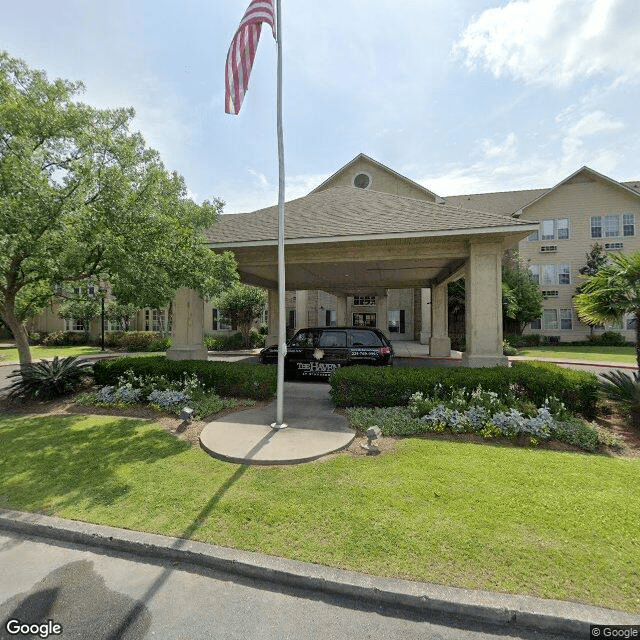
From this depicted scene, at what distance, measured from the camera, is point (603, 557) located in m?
2.95

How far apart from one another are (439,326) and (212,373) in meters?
13.2

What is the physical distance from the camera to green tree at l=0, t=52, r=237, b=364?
6555 millimetres

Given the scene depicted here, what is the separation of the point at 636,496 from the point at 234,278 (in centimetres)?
888

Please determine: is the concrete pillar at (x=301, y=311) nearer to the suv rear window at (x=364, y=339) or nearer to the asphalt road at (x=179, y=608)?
the suv rear window at (x=364, y=339)

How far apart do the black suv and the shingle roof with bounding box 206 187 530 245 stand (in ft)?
9.51

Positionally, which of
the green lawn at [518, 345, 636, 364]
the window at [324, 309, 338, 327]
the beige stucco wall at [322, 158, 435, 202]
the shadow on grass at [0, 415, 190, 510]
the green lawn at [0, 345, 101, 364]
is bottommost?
the shadow on grass at [0, 415, 190, 510]

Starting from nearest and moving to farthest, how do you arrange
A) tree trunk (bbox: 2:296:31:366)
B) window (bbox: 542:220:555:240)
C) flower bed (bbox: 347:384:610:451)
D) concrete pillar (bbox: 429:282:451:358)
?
flower bed (bbox: 347:384:610:451) < tree trunk (bbox: 2:296:31:366) < concrete pillar (bbox: 429:282:451:358) < window (bbox: 542:220:555:240)

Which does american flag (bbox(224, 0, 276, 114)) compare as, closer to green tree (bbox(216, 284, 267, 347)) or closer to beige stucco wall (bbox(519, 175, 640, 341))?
green tree (bbox(216, 284, 267, 347))

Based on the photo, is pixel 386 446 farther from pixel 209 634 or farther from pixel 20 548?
pixel 20 548

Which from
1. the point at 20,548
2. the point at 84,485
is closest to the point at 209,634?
the point at 20,548

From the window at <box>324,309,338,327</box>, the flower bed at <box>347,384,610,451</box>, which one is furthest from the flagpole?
the window at <box>324,309,338,327</box>

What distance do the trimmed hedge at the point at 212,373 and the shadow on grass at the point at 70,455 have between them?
1886mm

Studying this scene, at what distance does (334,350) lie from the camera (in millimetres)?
9984

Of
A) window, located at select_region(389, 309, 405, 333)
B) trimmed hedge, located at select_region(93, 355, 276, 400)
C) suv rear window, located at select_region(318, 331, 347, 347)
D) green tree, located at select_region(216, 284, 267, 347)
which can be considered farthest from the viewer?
window, located at select_region(389, 309, 405, 333)
